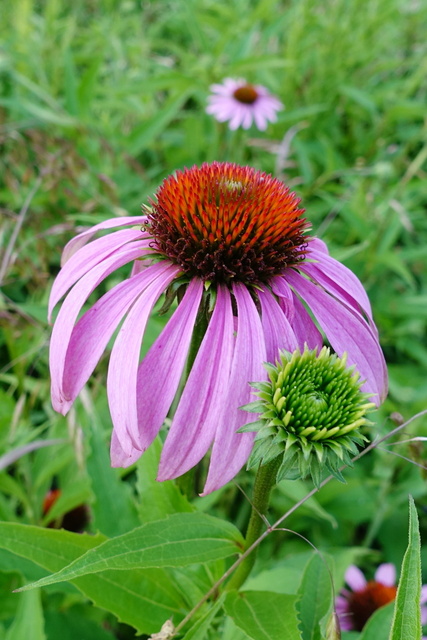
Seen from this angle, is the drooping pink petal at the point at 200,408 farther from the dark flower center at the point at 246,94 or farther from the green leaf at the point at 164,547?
the dark flower center at the point at 246,94

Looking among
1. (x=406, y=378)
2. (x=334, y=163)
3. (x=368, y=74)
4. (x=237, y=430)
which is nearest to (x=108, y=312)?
(x=237, y=430)

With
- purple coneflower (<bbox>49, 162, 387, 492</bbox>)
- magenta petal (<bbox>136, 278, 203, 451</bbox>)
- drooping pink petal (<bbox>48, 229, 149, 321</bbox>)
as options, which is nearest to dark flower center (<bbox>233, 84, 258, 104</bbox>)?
purple coneflower (<bbox>49, 162, 387, 492</bbox>)

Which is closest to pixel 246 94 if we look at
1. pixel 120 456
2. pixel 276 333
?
pixel 276 333

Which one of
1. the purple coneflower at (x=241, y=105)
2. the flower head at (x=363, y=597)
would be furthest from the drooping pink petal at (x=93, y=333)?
the purple coneflower at (x=241, y=105)

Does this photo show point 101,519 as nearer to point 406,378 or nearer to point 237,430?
point 237,430

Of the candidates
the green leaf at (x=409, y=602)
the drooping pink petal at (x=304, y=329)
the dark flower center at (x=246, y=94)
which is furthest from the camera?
the dark flower center at (x=246, y=94)

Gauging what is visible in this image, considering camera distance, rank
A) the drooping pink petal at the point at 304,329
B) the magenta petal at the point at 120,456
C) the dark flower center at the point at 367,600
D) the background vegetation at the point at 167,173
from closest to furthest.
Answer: the magenta petal at the point at 120,456
the drooping pink petal at the point at 304,329
the background vegetation at the point at 167,173
the dark flower center at the point at 367,600

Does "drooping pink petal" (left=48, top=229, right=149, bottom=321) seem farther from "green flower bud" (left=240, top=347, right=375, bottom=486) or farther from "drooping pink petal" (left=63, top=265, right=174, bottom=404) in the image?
"green flower bud" (left=240, top=347, right=375, bottom=486)
